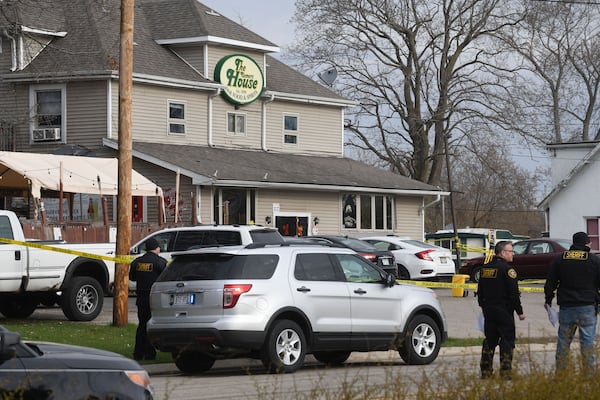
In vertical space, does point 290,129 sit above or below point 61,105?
below

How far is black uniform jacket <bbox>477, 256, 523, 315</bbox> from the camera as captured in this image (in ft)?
45.8

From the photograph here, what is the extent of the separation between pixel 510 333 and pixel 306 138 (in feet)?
102

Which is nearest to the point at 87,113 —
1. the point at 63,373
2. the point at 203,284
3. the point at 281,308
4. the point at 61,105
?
the point at 61,105

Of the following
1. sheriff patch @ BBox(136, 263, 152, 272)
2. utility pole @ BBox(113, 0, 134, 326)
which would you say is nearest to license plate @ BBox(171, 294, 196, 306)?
sheriff patch @ BBox(136, 263, 152, 272)

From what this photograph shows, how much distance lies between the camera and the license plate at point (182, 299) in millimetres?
14875

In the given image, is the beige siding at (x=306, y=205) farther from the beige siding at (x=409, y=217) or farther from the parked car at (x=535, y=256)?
the parked car at (x=535, y=256)

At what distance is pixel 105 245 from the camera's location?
2253 cm

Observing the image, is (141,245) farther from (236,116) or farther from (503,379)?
(503,379)

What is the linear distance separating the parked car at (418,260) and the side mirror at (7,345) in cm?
2586

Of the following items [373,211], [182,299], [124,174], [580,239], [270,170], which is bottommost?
[182,299]

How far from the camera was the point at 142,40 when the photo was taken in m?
41.2

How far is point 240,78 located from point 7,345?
34.6 metres

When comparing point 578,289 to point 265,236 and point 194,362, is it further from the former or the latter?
point 265,236

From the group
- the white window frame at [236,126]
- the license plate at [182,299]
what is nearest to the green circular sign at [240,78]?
the white window frame at [236,126]
